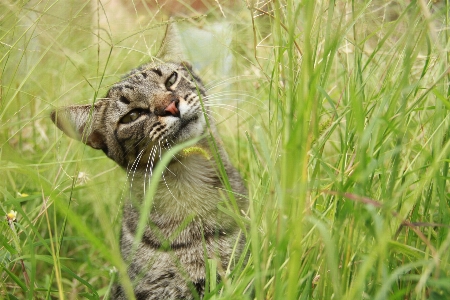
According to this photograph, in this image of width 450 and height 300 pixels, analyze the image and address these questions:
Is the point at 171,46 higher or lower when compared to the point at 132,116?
higher

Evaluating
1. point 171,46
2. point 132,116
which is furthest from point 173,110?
point 171,46

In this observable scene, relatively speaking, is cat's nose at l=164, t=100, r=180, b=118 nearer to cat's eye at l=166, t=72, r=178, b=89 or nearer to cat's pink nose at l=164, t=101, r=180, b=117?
cat's pink nose at l=164, t=101, r=180, b=117

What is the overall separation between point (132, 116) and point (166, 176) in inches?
13.8

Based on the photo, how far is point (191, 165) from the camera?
8.60 feet

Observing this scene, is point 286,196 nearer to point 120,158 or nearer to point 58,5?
point 58,5

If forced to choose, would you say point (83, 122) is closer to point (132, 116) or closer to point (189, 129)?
point (132, 116)

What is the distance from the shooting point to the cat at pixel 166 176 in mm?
2332

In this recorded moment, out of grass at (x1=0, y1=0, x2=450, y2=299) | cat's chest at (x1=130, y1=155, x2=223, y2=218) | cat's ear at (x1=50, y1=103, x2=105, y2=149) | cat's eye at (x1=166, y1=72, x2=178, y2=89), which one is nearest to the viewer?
grass at (x1=0, y1=0, x2=450, y2=299)

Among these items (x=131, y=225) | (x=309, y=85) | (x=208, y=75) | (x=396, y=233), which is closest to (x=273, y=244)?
(x=396, y=233)

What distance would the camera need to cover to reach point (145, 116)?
8.27 ft

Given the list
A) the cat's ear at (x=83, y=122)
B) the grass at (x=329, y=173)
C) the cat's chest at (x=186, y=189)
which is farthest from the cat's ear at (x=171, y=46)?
the cat's chest at (x=186, y=189)

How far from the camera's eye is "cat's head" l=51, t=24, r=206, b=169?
7.91ft

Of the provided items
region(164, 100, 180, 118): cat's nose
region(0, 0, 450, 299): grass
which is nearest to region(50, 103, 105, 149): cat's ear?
region(0, 0, 450, 299): grass

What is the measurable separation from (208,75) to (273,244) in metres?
2.31
